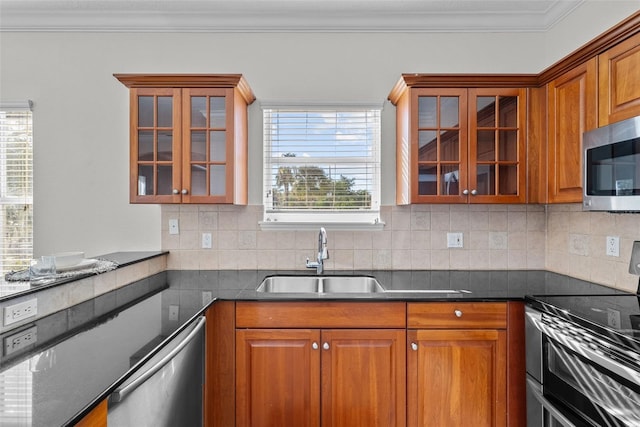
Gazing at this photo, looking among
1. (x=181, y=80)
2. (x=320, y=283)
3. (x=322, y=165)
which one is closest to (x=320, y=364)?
(x=320, y=283)

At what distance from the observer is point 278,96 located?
2523mm

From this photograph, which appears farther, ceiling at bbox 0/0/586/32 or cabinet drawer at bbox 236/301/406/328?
ceiling at bbox 0/0/586/32

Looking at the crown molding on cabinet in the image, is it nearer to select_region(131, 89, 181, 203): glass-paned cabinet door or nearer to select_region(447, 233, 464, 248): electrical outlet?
select_region(131, 89, 181, 203): glass-paned cabinet door

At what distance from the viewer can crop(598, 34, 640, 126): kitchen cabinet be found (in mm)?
1508

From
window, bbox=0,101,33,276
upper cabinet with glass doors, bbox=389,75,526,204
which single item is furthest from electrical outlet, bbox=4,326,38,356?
upper cabinet with glass doors, bbox=389,75,526,204

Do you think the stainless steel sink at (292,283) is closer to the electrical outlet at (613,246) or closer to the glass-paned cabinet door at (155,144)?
the glass-paned cabinet door at (155,144)

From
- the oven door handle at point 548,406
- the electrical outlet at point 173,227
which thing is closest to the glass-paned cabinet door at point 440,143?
the oven door handle at point 548,406

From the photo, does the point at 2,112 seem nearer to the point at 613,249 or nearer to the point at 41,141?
the point at 41,141

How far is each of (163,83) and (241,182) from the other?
0.75 meters

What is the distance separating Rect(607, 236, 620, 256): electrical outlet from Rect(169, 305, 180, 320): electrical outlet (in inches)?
89.9

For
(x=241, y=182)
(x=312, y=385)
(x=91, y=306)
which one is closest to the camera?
(x=91, y=306)

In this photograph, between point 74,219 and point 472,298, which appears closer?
point 472,298

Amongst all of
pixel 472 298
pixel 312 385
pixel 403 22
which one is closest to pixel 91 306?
pixel 312 385

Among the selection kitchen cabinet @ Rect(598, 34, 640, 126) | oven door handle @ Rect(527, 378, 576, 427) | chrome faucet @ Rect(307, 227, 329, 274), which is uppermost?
kitchen cabinet @ Rect(598, 34, 640, 126)
